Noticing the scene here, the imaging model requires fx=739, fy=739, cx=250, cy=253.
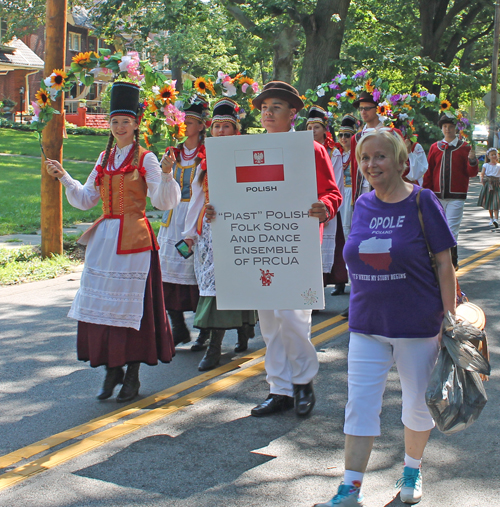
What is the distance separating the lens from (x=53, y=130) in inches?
394

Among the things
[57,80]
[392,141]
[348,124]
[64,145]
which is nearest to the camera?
[392,141]

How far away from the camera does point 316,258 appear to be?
4.50 meters

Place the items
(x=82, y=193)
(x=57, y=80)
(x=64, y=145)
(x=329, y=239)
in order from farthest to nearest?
(x=64, y=145) < (x=329, y=239) < (x=57, y=80) < (x=82, y=193)

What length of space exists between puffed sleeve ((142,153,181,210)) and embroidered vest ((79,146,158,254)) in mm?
54

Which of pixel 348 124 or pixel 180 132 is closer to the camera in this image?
pixel 180 132

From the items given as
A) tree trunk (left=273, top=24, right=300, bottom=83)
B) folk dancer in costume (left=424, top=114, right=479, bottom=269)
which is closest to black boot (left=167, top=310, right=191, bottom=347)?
folk dancer in costume (left=424, top=114, right=479, bottom=269)

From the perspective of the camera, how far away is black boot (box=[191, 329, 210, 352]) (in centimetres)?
668

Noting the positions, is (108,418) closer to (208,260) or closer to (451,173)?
(208,260)

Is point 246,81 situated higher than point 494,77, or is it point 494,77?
point 494,77

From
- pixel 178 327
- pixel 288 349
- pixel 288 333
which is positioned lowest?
pixel 178 327

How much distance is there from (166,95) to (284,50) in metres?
18.5

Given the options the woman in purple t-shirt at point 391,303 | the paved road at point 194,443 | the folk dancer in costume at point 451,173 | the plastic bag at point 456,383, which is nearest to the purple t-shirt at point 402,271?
the woman in purple t-shirt at point 391,303

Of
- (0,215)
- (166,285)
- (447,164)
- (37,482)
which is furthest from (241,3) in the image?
(37,482)

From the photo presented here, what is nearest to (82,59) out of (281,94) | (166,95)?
(166,95)
